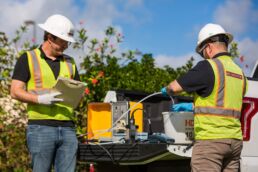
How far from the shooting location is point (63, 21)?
4.57m

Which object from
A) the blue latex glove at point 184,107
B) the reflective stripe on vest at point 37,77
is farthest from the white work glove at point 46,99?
the blue latex glove at point 184,107

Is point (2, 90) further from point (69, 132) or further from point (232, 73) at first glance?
point (232, 73)

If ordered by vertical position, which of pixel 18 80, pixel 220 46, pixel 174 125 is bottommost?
pixel 174 125

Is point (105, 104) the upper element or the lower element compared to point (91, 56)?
lower

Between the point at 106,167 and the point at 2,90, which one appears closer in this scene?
the point at 106,167

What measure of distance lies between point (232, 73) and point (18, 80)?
1525 mm

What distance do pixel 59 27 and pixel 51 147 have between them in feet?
2.92

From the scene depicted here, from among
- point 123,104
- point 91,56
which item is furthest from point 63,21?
point 91,56

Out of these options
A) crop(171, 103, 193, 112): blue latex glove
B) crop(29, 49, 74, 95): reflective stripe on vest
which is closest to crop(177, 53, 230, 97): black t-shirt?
crop(171, 103, 193, 112): blue latex glove

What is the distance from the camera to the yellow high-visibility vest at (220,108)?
13.7 ft

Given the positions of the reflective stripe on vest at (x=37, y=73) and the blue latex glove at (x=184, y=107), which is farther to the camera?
the blue latex glove at (x=184, y=107)

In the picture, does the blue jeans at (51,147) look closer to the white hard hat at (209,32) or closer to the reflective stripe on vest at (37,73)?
the reflective stripe on vest at (37,73)

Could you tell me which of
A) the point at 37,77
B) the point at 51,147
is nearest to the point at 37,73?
the point at 37,77

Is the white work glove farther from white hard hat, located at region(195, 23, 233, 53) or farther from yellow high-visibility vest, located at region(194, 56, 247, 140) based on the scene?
white hard hat, located at region(195, 23, 233, 53)
